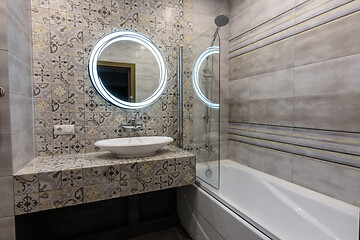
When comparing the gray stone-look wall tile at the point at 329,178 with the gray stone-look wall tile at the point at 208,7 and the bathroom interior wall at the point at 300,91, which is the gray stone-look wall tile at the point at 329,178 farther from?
the gray stone-look wall tile at the point at 208,7

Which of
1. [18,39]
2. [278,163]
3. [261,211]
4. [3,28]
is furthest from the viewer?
[278,163]

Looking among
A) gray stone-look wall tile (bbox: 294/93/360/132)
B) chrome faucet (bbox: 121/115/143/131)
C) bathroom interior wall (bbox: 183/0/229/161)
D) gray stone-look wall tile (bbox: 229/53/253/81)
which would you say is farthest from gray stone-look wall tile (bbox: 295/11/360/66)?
chrome faucet (bbox: 121/115/143/131)

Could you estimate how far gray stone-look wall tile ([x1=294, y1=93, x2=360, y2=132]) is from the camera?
4.31 feet

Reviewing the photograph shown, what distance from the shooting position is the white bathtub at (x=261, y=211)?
124 cm

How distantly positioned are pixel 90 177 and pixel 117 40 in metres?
1.27

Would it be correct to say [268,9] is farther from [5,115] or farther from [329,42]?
[5,115]

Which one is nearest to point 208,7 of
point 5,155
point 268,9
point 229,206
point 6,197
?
point 268,9

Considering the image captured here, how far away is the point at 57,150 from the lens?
5.69 ft

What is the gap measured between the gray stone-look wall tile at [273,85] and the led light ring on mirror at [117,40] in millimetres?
961

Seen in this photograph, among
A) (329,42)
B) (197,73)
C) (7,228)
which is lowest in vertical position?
(7,228)

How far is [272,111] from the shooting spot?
6.24 feet

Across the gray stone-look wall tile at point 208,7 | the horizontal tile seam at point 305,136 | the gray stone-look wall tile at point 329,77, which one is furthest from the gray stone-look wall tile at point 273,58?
the gray stone-look wall tile at point 208,7

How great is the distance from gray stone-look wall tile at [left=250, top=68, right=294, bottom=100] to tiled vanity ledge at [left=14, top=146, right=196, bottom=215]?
0.98 meters

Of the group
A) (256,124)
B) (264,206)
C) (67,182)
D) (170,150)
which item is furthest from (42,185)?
(256,124)
